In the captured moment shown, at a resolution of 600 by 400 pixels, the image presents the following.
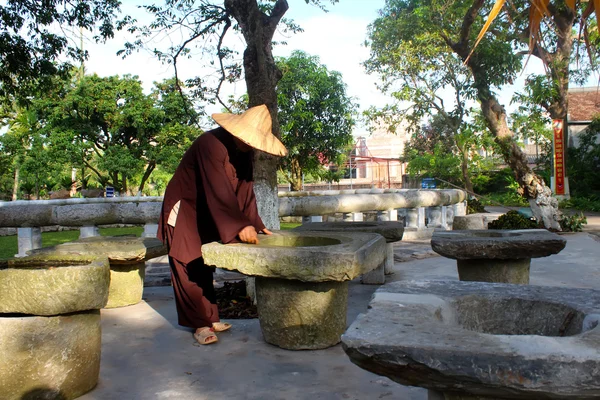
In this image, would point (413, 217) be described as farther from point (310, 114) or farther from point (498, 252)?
point (310, 114)

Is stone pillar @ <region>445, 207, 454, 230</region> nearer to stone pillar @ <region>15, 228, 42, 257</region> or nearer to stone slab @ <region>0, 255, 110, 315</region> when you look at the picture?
stone pillar @ <region>15, 228, 42, 257</region>

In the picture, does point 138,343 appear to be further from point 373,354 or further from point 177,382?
point 373,354

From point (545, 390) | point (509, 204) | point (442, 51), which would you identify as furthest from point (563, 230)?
point (509, 204)

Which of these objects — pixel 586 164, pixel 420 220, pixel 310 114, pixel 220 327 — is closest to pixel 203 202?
pixel 220 327

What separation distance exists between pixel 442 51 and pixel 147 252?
14.7 m

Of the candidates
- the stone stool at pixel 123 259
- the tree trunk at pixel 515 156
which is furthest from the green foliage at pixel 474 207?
the stone stool at pixel 123 259

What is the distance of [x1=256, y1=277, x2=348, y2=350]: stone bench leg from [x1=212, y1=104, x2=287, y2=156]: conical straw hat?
944 millimetres

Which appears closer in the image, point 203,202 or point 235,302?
point 203,202

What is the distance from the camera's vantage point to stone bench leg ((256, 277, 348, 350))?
330 centimetres

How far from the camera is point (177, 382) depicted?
2850mm

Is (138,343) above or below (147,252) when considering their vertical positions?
below

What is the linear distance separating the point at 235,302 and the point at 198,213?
1.21 metres

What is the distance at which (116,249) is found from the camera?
459cm

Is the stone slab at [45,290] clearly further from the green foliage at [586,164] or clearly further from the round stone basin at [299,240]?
the green foliage at [586,164]
